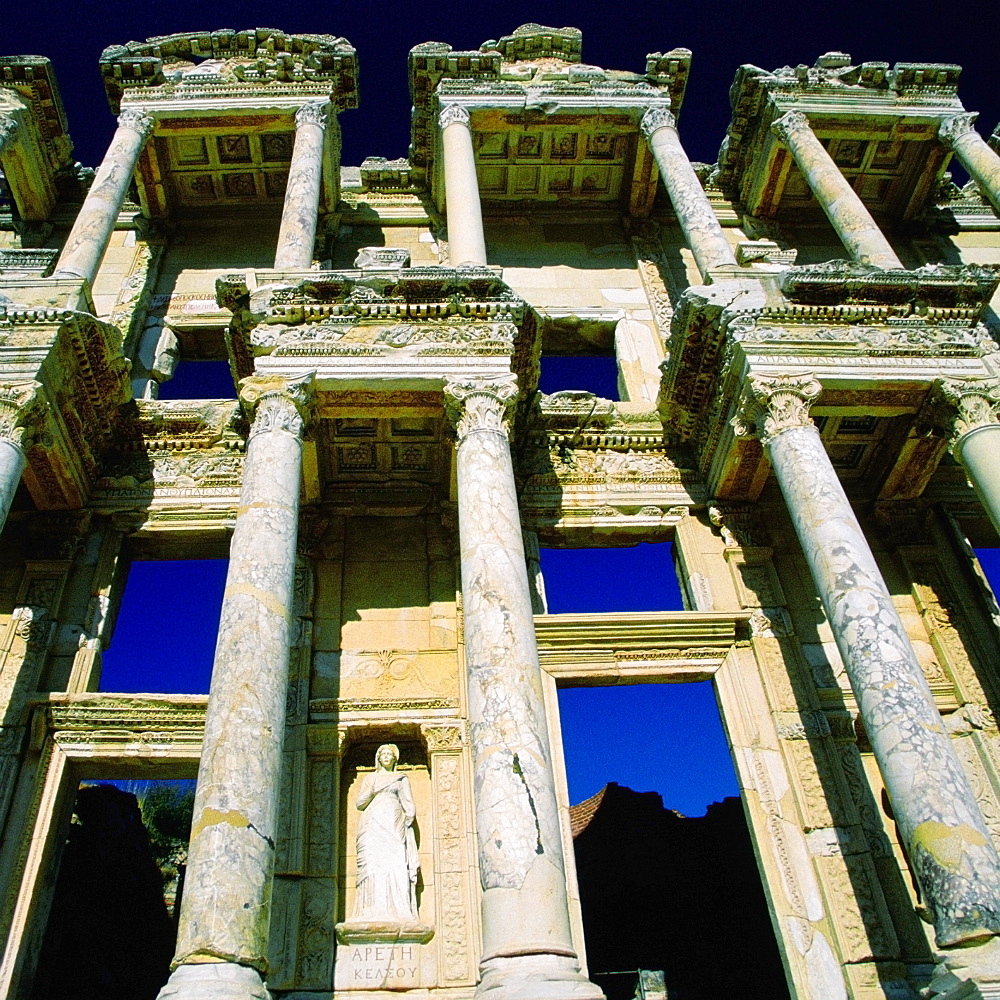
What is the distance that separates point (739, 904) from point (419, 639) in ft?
36.2

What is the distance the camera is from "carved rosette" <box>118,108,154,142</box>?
Answer: 605 inches

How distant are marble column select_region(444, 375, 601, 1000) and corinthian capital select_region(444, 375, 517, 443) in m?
0.02

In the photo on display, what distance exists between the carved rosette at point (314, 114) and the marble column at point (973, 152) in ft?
36.5

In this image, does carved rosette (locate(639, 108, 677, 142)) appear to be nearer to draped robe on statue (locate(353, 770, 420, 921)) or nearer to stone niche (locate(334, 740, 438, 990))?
stone niche (locate(334, 740, 438, 990))

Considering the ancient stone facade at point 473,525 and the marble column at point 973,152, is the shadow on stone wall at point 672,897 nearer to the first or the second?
the ancient stone facade at point 473,525

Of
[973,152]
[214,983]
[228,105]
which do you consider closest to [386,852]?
[214,983]

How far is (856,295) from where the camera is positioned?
12.1 meters

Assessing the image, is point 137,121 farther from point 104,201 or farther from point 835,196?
point 835,196

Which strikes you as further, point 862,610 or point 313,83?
point 313,83

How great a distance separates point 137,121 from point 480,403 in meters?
9.48

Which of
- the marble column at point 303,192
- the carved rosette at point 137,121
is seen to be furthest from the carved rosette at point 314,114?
the carved rosette at point 137,121

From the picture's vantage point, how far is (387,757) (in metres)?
10.5

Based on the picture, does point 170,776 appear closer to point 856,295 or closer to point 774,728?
point 774,728

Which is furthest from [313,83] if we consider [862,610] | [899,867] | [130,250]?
[899,867]
